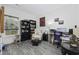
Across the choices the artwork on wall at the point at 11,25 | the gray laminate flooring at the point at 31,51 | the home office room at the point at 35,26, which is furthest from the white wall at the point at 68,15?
the artwork on wall at the point at 11,25

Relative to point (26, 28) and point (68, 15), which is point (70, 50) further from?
point (26, 28)

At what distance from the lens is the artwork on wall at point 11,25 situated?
3.84 metres

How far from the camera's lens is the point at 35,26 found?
18.8 ft

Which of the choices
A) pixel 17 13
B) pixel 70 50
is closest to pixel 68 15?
pixel 70 50

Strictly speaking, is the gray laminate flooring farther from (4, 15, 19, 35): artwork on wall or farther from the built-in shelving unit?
the built-in shelving unit

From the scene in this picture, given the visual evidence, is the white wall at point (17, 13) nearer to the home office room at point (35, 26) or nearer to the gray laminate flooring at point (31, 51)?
the home office room at point (35, 26)

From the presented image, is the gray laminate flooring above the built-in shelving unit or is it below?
below

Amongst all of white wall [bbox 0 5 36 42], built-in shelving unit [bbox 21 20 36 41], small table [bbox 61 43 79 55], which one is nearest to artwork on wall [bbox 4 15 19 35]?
white wall [bbox 0 5 36 42]

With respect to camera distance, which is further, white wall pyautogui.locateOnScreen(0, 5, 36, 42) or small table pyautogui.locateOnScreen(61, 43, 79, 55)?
white wall pyautogui.locateOnScreen(0, 5, 36, 42)

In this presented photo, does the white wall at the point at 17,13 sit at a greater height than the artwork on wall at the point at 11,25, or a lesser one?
greater

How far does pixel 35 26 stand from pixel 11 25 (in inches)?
80.5

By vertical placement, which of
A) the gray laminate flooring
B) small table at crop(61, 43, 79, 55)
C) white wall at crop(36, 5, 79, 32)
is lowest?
the gray laminate flooring

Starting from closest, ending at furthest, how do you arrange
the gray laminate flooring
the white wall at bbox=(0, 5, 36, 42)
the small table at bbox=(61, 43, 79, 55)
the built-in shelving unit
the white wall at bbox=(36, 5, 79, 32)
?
the small table at bbox=(61, 43, 79, 55) < the gray laminate flooring < the white wall at bbox=(36, 5, 79, 32) < the white wall at bbox=(0, 5, 36, 42) < the built-in shelving unit

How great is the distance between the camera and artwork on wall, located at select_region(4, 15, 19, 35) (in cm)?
384
